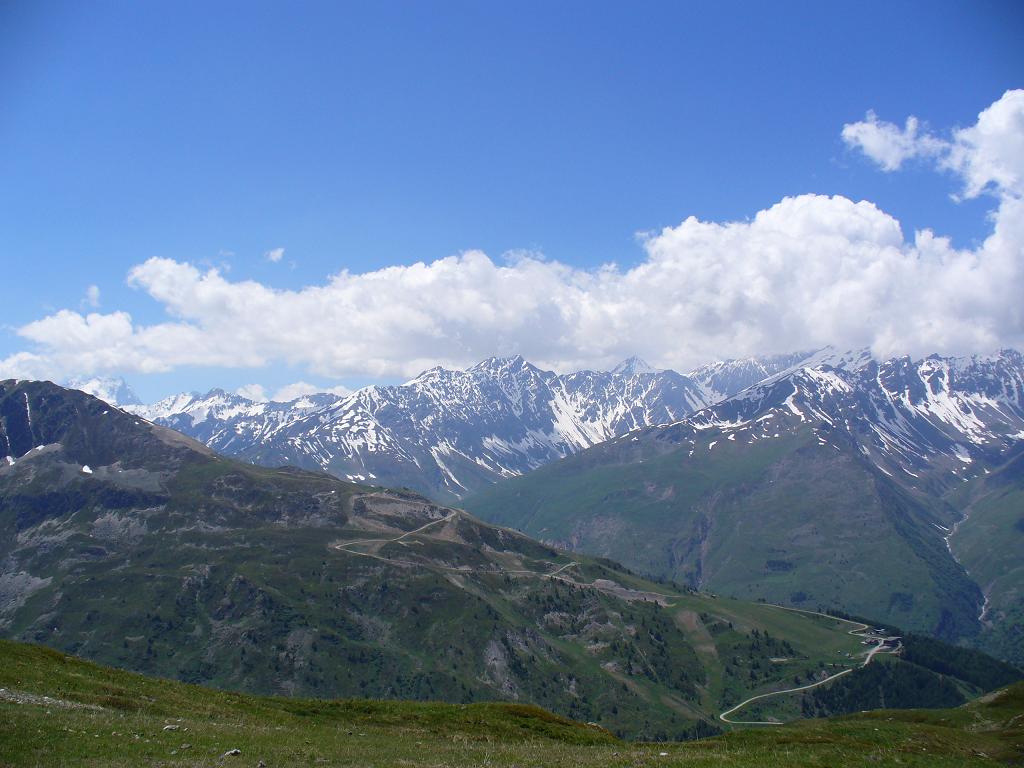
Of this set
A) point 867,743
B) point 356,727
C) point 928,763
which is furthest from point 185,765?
point 867,743

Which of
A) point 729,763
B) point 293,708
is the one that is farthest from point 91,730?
point 729,763

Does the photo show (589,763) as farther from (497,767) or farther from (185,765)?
(185,765)

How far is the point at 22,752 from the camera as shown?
123 feet

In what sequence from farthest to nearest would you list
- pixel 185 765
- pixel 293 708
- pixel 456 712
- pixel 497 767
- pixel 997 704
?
pixel 997 704 < pixel 456 712 < pixel 293 708 < pixel 497 767 < pixel 185 765

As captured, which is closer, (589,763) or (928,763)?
(589,763)

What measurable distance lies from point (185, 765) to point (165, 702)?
25.8 metres

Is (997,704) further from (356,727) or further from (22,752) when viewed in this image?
(22,752)

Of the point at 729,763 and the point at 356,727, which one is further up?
the point at 729,763

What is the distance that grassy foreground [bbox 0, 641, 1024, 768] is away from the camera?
4122cm

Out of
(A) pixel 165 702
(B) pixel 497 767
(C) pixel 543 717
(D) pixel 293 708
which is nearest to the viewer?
(B) pixel 497 767

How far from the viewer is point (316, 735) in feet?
179

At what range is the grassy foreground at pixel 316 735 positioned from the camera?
41219mm

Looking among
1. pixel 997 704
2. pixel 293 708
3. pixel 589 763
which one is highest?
pixel 589 763

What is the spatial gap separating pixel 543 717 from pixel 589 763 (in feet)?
129
